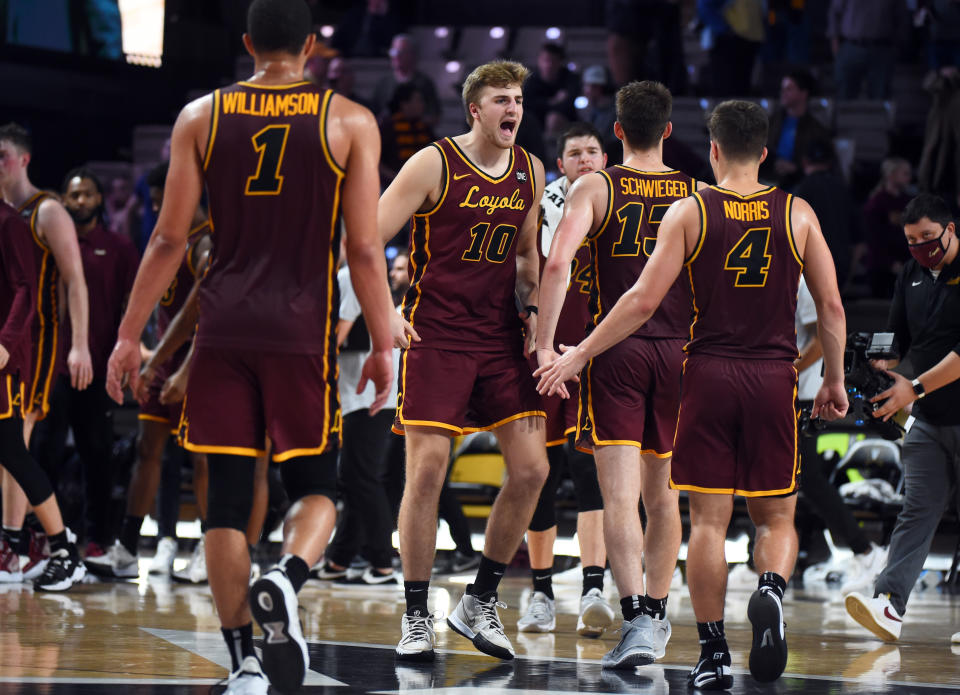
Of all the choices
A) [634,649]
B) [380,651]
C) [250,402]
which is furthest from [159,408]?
[250,402]

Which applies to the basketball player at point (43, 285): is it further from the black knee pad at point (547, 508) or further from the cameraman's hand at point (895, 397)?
the cameraman's hand at point (895, 397)

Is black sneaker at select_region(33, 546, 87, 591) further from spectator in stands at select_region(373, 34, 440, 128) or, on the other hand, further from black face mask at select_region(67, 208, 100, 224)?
spectator in stands at select_region(373, 34, 440, 128)

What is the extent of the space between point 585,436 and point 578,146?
188 centimetres

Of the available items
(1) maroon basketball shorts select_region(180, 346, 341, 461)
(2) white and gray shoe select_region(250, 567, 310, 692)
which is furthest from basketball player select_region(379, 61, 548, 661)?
(2) white and gray shoe select_region(250, 567, 310, 692)

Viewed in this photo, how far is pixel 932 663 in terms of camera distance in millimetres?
5547

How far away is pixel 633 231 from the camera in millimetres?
5562

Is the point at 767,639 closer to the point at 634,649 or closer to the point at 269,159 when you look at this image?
the point at 634,649

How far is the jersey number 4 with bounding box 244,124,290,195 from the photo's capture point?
4.03 metres

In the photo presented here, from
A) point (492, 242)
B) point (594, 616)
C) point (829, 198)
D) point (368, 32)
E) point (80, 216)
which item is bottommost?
point (594, 616)

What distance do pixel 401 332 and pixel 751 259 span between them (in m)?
1.32

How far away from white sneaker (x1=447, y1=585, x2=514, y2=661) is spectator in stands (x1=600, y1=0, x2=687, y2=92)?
321 inches

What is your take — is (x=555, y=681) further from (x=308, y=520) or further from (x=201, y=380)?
(x=201, y=380)

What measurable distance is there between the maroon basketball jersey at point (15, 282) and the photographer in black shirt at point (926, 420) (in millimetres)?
→ 4291

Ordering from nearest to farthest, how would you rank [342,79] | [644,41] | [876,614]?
1. [876,614]
2. [644,41]
3. [342,79]
